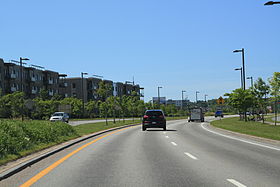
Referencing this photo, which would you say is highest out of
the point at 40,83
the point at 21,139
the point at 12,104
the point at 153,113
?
the point at 40,83

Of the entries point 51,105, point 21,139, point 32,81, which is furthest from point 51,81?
point 21,139

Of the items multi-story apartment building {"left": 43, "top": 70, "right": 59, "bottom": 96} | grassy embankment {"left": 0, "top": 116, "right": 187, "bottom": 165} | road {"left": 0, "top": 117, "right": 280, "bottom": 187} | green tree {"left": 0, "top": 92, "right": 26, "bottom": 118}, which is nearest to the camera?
road {"left": 0, "top": 117, "right": 280, "bottom": 187}

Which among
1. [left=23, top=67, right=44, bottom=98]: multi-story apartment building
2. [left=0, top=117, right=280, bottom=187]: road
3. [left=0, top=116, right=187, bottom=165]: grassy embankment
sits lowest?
[left=0, top=117, right=280, bottom=187]: road

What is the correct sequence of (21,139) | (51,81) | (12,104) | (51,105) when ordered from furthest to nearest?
(51,81)
(51,105)
(12,104)
(21,139)

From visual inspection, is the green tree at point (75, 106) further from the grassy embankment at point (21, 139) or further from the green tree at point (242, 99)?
the grassy embankment at point (21, 139)

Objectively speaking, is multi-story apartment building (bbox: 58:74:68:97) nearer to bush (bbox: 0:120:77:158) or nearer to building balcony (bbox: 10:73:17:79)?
building balcony (bbox: 10:73:17:79)

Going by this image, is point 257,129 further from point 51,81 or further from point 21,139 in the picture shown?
point 51,81

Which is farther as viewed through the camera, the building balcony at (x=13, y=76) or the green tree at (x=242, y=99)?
the building balcony at (x=13, y=76)

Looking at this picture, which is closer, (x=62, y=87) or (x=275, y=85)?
(x=275, y=85)

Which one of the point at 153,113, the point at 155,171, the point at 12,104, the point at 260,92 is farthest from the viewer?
the point at 12,104

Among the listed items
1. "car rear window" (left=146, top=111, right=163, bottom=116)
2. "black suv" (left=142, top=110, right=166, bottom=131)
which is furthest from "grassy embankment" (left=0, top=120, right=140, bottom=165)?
"car rear window" (left=146, top=111, right=163, bottom=116)

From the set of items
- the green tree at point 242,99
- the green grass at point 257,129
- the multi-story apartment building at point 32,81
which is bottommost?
the green grass at point 257,129

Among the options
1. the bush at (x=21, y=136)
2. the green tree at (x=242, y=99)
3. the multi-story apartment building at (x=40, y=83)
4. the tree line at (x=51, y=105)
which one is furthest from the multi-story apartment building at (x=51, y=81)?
the bush at (x=21, y=136)

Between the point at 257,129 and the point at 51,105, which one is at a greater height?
the point at 51,105
